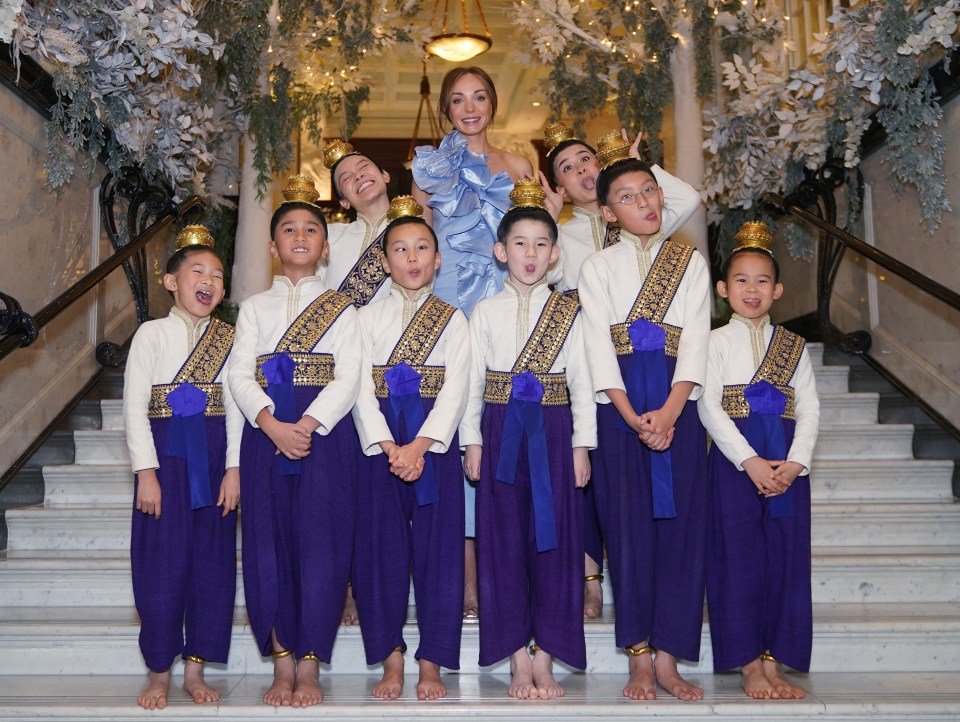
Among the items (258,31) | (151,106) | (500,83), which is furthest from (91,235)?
(500,83)

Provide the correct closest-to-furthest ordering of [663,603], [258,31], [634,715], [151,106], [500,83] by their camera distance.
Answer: [634,715] < [663,603] < [151,106] < [258,31] < [500,83]

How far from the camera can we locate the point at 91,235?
4.90 meters

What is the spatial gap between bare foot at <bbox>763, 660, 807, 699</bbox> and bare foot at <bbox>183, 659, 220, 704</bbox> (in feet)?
5.57

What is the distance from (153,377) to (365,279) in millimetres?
884

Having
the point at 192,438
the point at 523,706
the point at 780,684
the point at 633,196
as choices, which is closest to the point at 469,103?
the point at 633,196

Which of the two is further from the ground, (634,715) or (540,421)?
(540,421)

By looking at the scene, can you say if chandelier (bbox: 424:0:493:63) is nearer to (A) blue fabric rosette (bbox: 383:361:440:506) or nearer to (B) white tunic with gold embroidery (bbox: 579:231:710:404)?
(B) white tunic with gold embroidery (bbox: 579:231:710:404)

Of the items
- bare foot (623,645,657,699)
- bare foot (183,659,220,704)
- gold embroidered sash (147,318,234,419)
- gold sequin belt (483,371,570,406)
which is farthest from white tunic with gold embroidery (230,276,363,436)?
bare foot (623,645,657,699)

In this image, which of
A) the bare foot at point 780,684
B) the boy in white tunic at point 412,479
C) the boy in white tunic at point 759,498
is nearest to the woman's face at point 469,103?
the boy in white tunic at point 412,479

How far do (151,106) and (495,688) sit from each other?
322cm

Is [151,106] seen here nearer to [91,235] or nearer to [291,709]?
[91,235]

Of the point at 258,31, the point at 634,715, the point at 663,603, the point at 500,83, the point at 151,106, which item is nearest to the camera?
the point at 634,715

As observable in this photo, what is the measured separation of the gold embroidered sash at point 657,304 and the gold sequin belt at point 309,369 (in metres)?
0.93

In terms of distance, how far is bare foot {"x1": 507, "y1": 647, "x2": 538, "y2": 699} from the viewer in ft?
9.60
